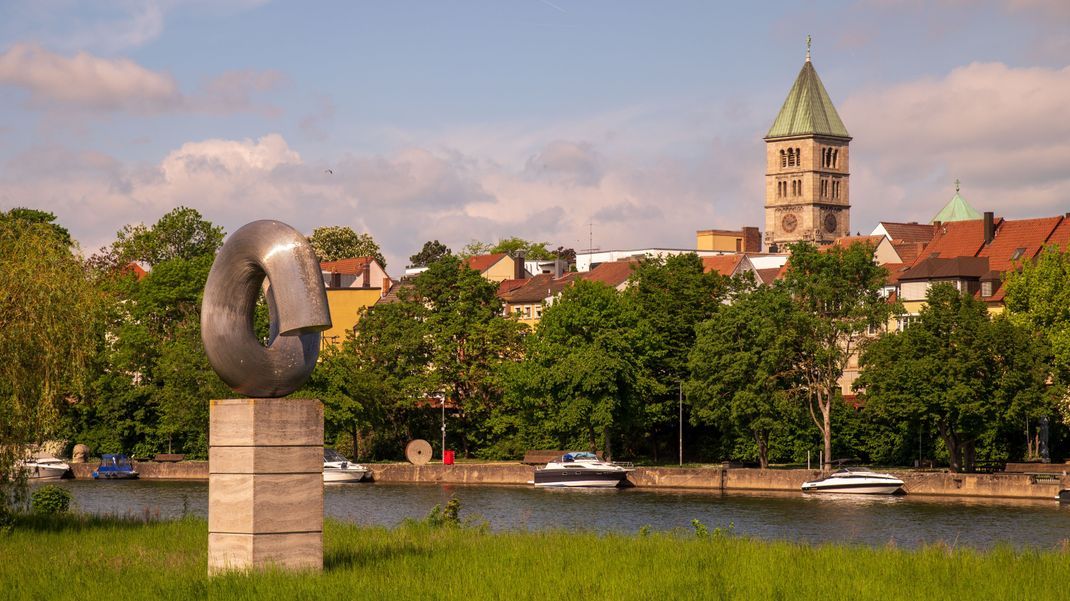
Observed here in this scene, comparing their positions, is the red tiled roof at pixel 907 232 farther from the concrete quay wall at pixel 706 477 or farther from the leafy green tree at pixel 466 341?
the concrete quay wall at pixel 706 477

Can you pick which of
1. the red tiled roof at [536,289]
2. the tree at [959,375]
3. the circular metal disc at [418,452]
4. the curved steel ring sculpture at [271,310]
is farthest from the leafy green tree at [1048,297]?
the curved steel ring sculpture at [271,310]

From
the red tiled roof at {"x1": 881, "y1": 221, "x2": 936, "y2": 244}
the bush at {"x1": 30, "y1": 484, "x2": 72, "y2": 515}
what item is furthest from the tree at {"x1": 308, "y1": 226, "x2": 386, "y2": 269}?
the bush at {"x1": 30, "y1": 484, "x2": 72, "y2": 515}

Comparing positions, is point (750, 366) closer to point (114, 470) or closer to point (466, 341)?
point (466, 341)

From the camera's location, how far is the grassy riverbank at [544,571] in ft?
68.5

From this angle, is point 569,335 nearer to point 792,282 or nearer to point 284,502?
point 792,282

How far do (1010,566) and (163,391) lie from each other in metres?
68.8

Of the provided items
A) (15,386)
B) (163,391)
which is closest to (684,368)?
(163,391)

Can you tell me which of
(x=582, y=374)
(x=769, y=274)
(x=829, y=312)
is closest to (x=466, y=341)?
(x=582, y=374)

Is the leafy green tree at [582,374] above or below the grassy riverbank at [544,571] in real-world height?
above

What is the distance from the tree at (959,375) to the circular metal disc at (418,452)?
79.7 feet

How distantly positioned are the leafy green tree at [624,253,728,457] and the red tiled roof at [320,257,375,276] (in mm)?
48979

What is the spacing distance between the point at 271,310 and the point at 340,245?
137 meters

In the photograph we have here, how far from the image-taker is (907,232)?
137 m

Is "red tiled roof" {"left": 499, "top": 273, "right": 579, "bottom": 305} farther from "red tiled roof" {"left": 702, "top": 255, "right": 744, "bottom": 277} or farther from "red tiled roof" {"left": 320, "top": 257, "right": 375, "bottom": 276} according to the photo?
"red tiled roof" {"left": 320, "top": 257, "right": 375, "bottom": 276}
